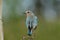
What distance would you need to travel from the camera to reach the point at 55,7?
1355 mm

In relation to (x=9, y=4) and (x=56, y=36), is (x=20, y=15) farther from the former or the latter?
(x=56, y=36)

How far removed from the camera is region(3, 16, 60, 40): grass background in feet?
4.46

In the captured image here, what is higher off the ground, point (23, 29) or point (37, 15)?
point (37, 15)

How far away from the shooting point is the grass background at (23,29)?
4.46 ft

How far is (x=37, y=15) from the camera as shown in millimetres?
1403

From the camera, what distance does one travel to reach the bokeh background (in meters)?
1.36

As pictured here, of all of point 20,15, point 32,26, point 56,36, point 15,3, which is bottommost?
point 56,36

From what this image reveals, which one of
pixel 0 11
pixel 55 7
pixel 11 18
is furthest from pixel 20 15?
pixel 55 7

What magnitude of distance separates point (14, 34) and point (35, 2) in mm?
357

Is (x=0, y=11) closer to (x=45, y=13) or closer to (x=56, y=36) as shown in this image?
(x=45, y=13)

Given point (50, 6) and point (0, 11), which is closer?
point (50, 6)

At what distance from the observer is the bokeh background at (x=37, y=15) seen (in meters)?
1.36

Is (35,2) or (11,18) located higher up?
(35,2)

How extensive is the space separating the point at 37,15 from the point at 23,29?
185 millimetres
